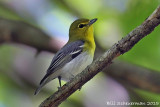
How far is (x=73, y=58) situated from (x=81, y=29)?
934mm

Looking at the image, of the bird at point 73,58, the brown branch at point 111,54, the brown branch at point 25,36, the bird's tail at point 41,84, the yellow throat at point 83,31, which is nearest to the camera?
the brown branch at point 111,54

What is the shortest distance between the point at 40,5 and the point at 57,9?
355 millimetres

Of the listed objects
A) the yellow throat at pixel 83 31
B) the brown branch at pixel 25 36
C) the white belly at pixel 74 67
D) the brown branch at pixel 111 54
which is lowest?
the brown branch at pixel 111 54

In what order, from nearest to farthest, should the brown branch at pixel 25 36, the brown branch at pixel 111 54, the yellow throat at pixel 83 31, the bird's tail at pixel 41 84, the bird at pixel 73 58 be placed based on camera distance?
the brown branch at pixel 111 54
the bird's tail at pixel 41 84
the bird at pixel 73 58
the brown branch at pixel 25 36
the yellow throat at pixel 83 31

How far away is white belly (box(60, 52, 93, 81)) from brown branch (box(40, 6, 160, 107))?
112 centimetres

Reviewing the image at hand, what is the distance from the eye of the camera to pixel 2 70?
5.39m

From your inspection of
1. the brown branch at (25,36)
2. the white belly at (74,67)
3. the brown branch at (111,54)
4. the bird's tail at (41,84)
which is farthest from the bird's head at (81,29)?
the brown branch at (111,54)

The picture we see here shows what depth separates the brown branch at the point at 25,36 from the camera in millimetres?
4664

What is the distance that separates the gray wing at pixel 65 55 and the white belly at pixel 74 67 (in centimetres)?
9

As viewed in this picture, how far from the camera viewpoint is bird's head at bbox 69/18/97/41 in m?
4.94

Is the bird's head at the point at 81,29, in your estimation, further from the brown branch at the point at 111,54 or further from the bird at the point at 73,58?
the brown branch at the point at 111,54

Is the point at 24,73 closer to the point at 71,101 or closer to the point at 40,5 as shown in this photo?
the point at 71,101

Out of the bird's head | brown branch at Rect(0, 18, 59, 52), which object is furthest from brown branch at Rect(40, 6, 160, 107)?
the bird's head

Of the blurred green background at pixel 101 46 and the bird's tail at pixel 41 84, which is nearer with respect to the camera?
the bird's tail at pixel 41 84
